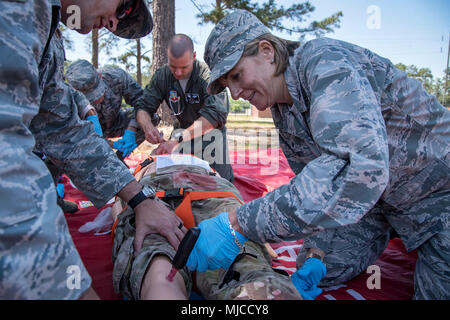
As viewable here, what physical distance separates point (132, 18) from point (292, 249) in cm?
198

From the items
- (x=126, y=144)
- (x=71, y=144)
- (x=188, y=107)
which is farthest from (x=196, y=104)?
(x=71, y=144)

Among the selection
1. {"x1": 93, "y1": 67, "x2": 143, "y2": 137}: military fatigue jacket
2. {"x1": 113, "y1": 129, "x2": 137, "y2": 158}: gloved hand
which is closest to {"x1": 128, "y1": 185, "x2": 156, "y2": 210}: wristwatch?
{"x1": 113, "y1": 129, "x2": 137, "y2": 158}: gloved hand

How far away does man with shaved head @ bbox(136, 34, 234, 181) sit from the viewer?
362 centimetres

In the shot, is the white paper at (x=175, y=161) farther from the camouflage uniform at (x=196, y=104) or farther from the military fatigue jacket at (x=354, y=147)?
the camouflage uniform at (x=196, y=104)

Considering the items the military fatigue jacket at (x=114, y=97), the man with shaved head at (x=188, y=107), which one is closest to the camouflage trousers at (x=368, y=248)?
the man with shaved head at (x=188, y=107)

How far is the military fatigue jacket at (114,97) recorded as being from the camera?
461 cm

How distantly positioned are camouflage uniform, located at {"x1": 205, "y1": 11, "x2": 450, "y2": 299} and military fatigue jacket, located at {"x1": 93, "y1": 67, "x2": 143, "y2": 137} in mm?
3198

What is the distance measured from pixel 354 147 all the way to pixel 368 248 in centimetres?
124

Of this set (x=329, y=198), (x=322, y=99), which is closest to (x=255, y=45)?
(x=322, y=99)

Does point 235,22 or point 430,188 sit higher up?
point 235,22

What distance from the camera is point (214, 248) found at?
4.38 ft

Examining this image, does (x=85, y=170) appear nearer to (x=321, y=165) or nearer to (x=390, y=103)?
(x=321, y=165)

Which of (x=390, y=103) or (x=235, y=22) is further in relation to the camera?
(x=235, y=22)

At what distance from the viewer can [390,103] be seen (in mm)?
1532
